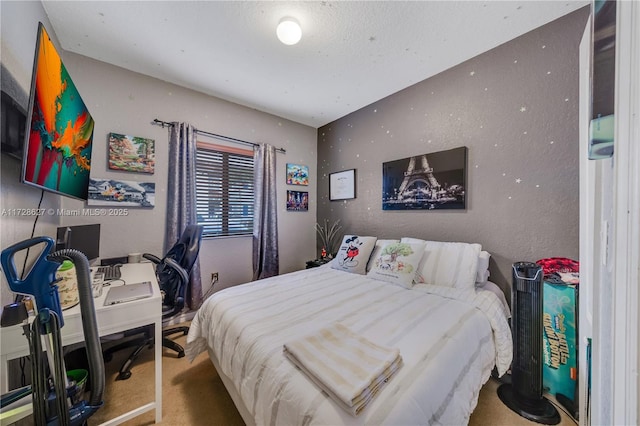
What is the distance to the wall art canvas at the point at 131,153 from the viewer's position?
2.17 meters

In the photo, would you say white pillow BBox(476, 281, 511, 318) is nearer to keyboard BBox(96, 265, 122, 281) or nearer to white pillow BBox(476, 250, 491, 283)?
white pillow BBox(476, 250, 491, 283)

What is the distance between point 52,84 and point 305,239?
2901mm

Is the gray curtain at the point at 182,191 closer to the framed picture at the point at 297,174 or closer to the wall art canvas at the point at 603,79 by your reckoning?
the framed picture at the point at 297,174

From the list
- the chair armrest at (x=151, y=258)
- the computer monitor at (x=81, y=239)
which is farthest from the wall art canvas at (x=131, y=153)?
the chair armrest at (x=151, y=258)

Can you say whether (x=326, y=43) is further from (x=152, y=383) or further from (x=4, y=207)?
(x=152, y=383)

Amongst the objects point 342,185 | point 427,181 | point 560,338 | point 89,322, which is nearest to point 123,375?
point 89,322

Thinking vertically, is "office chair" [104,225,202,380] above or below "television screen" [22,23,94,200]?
below

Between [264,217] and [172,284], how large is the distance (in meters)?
1.35

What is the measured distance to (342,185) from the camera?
3293 millimetres

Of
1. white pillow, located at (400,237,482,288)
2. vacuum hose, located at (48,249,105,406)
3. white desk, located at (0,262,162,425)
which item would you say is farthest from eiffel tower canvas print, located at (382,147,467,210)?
vacuum hose, located at (48,249,105,406)

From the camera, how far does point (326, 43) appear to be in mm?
1885

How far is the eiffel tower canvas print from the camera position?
7.13 ft

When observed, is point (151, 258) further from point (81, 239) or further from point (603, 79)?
point (603, 79)

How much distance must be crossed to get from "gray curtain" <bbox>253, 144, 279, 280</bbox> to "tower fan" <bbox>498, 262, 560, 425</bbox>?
2497 millimetres
